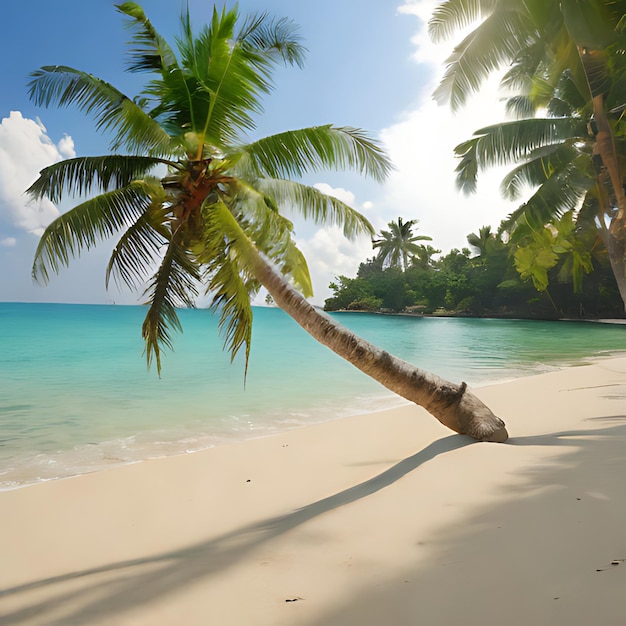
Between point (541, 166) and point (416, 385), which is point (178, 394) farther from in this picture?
point (541, 166)

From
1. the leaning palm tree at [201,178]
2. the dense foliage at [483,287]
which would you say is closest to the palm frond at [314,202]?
the leaning palm tree at [201,178]

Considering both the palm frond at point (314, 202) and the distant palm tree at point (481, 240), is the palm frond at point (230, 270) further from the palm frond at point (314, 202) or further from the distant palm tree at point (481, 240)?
the distant palm tree at point (481, 240)

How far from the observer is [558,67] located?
965cm

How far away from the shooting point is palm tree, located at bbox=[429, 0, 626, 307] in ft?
23.2

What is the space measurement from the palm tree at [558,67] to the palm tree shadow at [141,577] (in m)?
7.48

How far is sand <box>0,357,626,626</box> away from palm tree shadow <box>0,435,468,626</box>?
0.04 feet

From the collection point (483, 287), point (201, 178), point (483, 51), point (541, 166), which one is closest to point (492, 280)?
point (483, 287)

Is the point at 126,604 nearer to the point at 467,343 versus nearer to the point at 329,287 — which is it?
the point at 467,343

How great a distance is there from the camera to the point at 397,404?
9.91 m

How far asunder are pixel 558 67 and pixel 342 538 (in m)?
10.6

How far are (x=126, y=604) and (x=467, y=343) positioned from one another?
71.8 feet

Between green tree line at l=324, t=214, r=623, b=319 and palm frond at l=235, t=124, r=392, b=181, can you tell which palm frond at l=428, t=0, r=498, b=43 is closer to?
palm frond at l=235, t=124, r=392, b=181

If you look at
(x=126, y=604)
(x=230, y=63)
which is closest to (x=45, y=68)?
(x=230, y=63)

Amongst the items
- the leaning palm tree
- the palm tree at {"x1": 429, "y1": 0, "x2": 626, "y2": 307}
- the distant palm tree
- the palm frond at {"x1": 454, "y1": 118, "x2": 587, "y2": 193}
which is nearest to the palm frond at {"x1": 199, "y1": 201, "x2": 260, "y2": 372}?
the leaning palm tree
